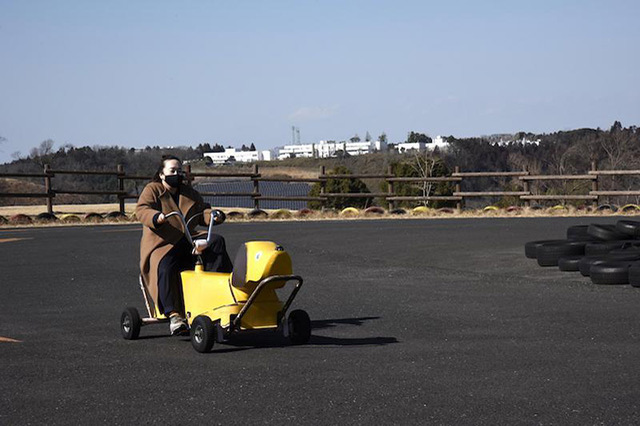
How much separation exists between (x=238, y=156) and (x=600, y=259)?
166 metres

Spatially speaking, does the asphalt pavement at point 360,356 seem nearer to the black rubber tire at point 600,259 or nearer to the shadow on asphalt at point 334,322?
the shadow on asphalt at point 334,322

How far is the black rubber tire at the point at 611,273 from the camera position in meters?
10.7

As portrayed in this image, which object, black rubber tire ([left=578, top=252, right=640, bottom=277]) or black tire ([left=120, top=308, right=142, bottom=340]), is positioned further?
black rubber tire ([left=578, top=252, right=640, bottom=277])

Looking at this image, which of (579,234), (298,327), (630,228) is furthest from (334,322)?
(579,234)

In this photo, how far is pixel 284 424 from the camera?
4895 mm

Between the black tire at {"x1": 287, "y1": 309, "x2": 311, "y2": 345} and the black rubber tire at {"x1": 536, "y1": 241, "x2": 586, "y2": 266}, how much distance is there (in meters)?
6.22

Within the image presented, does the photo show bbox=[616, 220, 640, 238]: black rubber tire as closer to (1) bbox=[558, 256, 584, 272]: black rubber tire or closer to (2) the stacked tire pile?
(2) the stacked tire pile

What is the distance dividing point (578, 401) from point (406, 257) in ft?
Answer: 31.5

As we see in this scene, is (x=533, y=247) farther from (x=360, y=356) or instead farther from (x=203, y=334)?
(x=203, y=334)

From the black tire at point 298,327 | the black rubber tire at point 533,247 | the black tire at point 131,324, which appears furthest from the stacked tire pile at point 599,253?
the black tire at point 131,324

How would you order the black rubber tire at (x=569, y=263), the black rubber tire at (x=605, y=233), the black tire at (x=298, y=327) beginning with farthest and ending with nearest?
the black rubber tire at (x=605, y=233)
the black rubber tire at (x=569, y=263)
the black tire at (x=298, y=327)

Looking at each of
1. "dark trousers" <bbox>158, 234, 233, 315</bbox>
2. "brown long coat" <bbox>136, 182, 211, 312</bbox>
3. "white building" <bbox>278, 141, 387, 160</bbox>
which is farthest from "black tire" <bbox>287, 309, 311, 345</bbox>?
"white building" <bbox>278, 141, 387, 160</bbox>

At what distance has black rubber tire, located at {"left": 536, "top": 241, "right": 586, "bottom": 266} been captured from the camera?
12.8 meters

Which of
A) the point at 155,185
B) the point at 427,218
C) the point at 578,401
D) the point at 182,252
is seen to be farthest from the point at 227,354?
the point at 427,218
